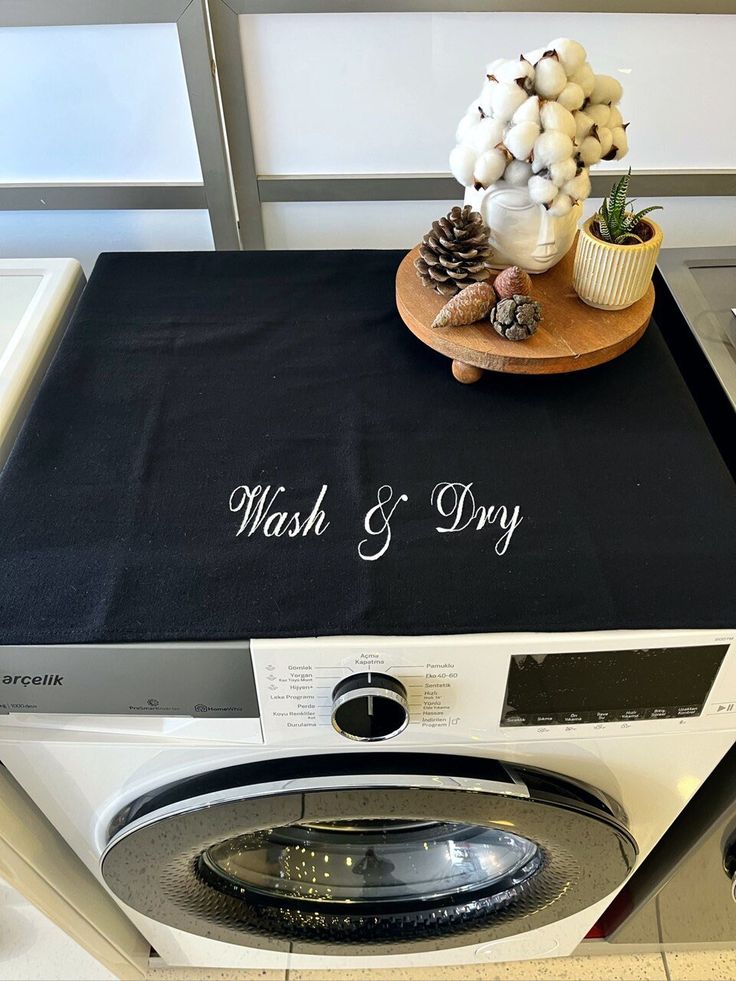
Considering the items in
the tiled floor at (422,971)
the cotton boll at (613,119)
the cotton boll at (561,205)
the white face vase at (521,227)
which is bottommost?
Result: the tiled floor at (422,971)

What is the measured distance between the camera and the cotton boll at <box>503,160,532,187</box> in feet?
2.38

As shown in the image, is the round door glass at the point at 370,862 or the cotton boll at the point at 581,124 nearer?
the cotton boll at the point at 581,124

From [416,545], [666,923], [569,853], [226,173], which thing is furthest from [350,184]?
[666,923]

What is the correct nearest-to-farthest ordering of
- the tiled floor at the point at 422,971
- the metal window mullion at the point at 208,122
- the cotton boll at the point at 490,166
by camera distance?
the cotton boll at the point at 490,166, the metal window mullion at the point at 208,122, the tiled floor at the point at 422,971

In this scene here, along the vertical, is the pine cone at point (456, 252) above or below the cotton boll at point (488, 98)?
below

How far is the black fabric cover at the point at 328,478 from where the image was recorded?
2.03 ft

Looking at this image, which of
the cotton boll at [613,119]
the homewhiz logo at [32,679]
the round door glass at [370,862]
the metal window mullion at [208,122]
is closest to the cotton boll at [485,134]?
the cotton boll at [613,119]

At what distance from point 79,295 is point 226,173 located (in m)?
0.24

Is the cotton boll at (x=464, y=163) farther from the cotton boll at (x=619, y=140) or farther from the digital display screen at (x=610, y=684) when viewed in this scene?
the digital display screen at (x=610, y=684)

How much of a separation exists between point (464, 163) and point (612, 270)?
0.17 m

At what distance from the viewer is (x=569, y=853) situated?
0.78 meters

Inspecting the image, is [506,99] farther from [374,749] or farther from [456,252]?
[374,749]

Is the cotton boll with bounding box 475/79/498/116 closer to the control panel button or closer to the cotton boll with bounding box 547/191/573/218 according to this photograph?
the cotton boll with bounding box 547/191/573/218

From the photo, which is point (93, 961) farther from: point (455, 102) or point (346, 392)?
point (455, 102)
